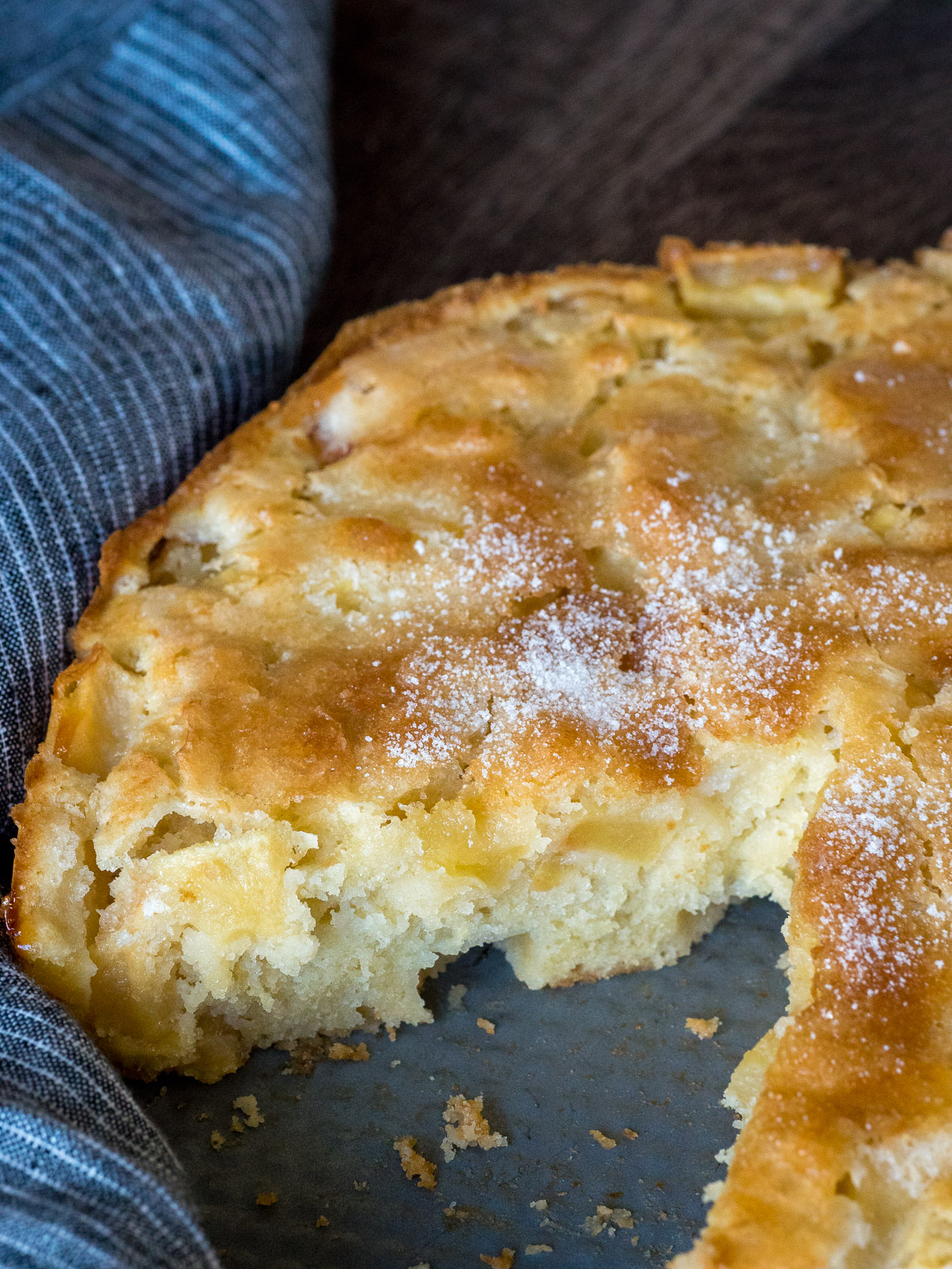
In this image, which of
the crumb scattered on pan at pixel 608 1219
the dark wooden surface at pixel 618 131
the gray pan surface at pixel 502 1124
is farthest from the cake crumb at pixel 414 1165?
the dark wooden surface at pixel 618 131

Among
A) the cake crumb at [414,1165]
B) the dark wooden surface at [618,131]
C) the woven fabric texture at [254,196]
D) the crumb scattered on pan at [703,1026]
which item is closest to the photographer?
the woven fabric texture at [254,196]

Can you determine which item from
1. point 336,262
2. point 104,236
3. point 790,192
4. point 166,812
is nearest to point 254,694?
point 166,812

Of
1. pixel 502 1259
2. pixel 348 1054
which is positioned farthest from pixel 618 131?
pixel 502 1259

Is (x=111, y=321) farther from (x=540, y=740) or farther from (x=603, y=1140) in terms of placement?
(x=603, y=1140)

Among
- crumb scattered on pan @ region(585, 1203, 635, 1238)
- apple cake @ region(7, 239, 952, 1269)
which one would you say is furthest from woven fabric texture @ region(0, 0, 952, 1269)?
crumb scattered on pan @ region(585, 1203, 635, 1238)

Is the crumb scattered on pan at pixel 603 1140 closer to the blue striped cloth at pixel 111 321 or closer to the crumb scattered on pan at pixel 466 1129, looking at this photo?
the crumb scattered on pan at pixel 466 1129
